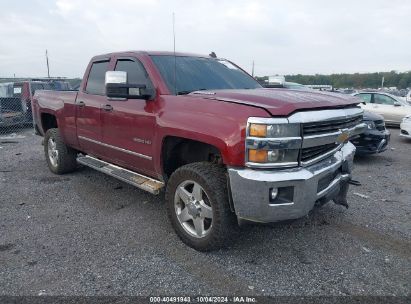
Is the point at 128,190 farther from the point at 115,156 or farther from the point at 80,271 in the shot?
the point at 80,271

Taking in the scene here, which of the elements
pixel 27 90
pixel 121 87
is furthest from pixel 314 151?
pixel 27 90

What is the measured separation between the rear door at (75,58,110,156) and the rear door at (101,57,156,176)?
20 centimetres

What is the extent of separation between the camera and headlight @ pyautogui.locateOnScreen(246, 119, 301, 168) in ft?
8.99

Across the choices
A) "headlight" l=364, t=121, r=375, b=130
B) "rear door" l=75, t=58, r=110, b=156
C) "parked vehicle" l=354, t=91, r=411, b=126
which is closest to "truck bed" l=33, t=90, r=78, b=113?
"rear door" l=75, t=58, r=110, b=156

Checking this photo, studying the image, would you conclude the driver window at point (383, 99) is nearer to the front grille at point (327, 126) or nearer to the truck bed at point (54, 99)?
the front grille at point (327, 126)

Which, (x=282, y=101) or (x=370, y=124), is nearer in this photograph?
(x=282, y=101)

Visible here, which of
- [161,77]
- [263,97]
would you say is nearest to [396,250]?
[263,97]

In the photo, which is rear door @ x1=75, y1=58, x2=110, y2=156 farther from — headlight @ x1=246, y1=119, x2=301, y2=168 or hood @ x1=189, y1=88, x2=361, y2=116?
headlight @ x1=246, y1=119, x2=301, y2=168

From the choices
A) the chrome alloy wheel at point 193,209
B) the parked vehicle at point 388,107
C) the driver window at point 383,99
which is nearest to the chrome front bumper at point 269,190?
the chrome alloy wheel at point 193,209

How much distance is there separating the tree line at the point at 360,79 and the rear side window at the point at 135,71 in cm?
5144

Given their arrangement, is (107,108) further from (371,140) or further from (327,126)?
(371,140)

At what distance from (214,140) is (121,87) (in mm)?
1174

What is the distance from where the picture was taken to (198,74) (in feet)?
13.6

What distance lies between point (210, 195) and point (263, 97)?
0.99 metres
